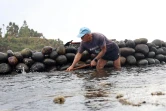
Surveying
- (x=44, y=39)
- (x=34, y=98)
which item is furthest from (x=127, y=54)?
(x=44, y=39)

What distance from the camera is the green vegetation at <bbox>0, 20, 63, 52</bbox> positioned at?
48.2m

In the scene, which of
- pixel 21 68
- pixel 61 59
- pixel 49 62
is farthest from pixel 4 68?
pixel 61 59

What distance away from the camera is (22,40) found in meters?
53.5

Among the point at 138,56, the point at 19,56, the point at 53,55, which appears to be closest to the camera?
the point at 19,56

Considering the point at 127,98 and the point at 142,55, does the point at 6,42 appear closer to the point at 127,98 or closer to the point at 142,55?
the point at 142,55

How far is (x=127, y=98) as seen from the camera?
14.2 feet

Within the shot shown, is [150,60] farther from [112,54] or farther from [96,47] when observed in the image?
[96,47]

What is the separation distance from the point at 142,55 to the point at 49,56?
14.1ft

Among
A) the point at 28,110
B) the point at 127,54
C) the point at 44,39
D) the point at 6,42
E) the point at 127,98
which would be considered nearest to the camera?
the point at 28,110

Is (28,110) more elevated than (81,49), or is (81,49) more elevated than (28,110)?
(81,49)

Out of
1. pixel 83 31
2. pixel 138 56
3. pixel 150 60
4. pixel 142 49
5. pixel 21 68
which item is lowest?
pixel 21 68

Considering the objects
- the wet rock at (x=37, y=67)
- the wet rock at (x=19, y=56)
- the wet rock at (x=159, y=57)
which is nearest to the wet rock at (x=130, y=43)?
the wet rock at (x=159, y=57)

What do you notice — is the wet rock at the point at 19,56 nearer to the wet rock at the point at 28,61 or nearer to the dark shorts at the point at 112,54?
the wet rock at the point at 28,61

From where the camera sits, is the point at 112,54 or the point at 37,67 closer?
the point at 112,54
